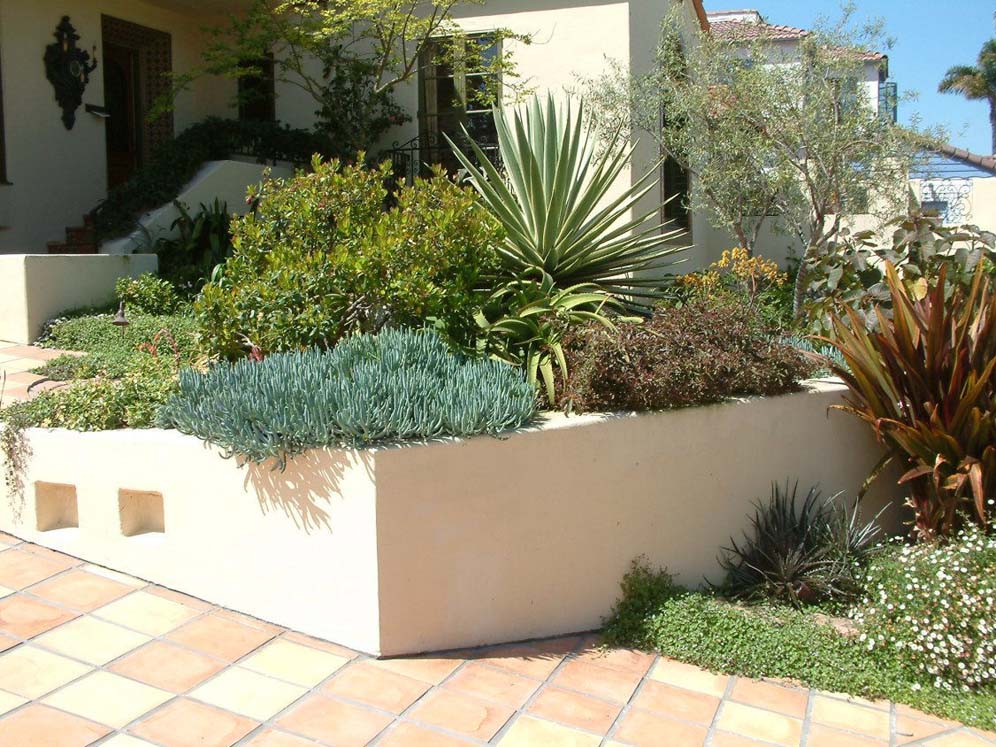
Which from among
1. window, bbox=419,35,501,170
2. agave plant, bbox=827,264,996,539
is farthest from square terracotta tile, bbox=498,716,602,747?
window, bbox=419,35,501,170

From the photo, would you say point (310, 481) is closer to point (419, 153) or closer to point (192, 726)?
point (192, 726)

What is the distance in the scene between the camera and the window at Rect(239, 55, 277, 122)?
13.0 metres

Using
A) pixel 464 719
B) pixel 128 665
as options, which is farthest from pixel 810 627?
pixel 128 665

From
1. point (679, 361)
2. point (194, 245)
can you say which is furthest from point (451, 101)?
point (679, 361)

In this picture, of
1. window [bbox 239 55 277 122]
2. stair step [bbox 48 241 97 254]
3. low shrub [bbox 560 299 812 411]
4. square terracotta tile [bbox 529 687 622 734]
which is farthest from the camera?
window [bbox 239 55 277 122]

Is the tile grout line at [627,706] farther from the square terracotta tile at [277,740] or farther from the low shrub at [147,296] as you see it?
the low shrub at [147,296]

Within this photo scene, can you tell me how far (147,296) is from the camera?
9.01 metres

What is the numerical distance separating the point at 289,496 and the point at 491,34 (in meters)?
8.49

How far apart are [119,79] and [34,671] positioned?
36.3 feet

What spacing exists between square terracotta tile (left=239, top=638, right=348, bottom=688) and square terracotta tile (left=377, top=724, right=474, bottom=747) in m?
0.54

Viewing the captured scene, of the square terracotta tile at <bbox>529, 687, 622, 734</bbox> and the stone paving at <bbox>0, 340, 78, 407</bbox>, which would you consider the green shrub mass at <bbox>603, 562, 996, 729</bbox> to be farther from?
the stone paving at <bbox>0, 340, 78, 407</bbox>

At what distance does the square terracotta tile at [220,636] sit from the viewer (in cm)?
435

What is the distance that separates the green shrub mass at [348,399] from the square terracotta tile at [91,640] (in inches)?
38.8

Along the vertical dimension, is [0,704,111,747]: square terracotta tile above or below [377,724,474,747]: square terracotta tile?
above
